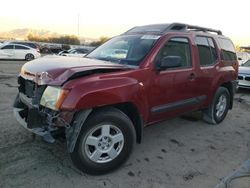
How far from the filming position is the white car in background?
2415cm

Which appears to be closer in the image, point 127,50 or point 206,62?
point 127,50

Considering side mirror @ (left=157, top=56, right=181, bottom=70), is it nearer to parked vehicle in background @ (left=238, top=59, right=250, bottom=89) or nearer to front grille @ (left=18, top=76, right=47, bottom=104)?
front grille @ (left=18, top=76, right=47, bottom=104)

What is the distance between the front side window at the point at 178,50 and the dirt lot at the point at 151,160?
4.55 feet

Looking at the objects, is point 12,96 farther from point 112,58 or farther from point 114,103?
point 114,103

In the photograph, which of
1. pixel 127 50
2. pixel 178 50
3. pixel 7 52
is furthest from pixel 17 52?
pixel 178 50

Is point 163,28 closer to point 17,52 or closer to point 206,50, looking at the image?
point 206,50

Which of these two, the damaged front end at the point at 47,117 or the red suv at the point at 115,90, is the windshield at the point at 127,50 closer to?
the red suv at the point at 115,90

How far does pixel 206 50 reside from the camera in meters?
5.87

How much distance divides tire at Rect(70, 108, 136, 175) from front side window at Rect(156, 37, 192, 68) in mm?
1194

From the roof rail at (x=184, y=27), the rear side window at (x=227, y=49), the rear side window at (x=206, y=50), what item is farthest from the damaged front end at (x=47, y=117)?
the rear side window at (x=227, y=49)

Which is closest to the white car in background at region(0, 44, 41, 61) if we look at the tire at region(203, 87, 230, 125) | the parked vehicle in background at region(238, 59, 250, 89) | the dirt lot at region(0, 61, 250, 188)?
the parked vehicle in background at region(238, 59, 250, 89)

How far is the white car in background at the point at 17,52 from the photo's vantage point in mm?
24145

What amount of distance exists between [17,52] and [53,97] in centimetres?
2273

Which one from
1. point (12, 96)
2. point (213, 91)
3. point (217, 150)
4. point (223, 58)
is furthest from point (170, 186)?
point (12, 96)
